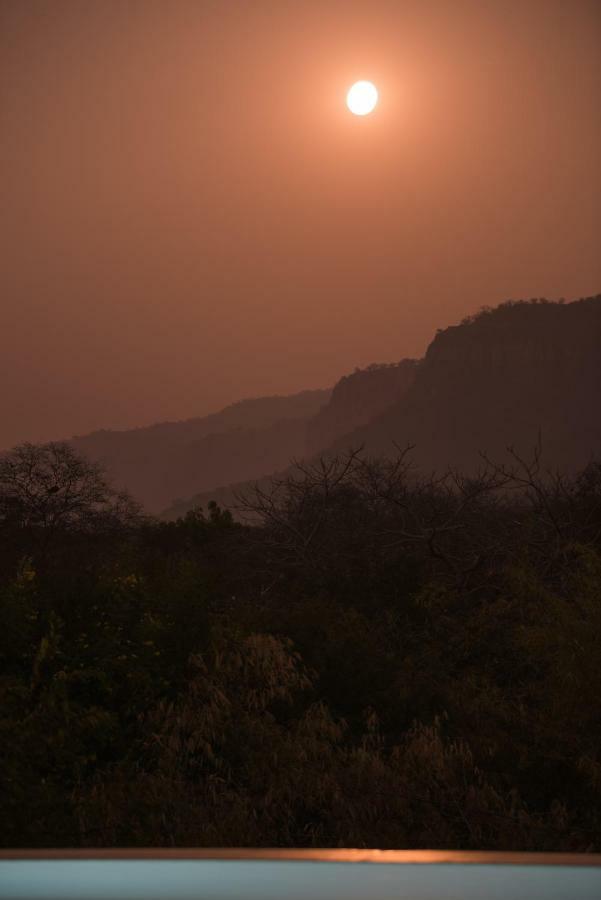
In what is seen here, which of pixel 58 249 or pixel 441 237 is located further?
pixel 441 237

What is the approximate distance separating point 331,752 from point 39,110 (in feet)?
36.6

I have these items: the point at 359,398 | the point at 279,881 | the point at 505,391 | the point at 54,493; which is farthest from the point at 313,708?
the point at 359,398

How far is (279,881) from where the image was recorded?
128 cm

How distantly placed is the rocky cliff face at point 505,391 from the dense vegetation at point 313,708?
25.2 meters

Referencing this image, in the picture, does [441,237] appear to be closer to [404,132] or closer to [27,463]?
[404,132]

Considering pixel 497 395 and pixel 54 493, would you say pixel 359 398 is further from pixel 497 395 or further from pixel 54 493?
pixel 54 493

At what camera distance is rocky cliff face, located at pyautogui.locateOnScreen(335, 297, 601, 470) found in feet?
113

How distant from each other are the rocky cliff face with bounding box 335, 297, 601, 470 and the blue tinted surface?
1197 inches

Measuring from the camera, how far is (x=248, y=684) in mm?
4645

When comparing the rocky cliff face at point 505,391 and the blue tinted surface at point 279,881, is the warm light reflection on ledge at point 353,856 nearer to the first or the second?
the blue tinted surface at point 279,881

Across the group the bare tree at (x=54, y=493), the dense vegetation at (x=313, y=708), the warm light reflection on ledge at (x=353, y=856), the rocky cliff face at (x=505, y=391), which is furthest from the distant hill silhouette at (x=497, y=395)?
the warm light reflection on ledge at (x=353, y=856)

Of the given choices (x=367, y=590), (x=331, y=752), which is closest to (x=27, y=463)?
(x=367, y=590)

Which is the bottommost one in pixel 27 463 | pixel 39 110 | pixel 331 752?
pixel 331 752

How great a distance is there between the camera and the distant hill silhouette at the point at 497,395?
34.4 m
